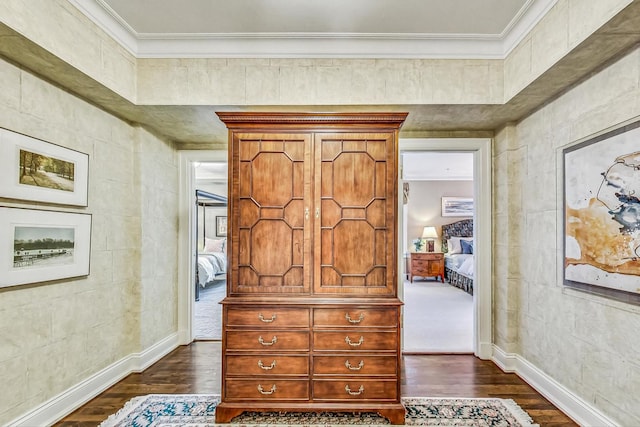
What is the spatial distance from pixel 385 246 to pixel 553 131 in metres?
1.56

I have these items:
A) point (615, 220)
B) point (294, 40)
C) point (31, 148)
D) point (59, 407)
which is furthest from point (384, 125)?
point (59, 407)

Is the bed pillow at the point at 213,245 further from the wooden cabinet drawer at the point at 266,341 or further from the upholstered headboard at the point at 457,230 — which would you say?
the wooden cabinet drawer at the point at 266,341

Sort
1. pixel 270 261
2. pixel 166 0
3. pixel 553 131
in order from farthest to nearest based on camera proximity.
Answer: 1. pixel 553 131
2. pixel 270 261
3. pixel 166 0

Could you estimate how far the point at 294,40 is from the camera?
2.64 m

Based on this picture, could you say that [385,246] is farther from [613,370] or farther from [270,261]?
[613,370]

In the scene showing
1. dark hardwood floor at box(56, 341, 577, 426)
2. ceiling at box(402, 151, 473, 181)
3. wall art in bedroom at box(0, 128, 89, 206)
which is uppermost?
ceiling at box(402, 151, 473, 181)

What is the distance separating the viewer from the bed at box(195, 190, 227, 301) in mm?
6750

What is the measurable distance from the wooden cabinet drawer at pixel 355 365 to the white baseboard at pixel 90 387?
171 cm

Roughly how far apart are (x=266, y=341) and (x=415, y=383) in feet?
4.54

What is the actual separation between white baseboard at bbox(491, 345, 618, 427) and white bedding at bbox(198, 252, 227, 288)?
517 centimetres

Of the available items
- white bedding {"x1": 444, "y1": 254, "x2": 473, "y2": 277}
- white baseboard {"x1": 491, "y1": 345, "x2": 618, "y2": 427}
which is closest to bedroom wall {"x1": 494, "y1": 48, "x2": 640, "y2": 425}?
white baseboard {"x1": 491, "y1": 345, "x2": 618, "y2": 427}

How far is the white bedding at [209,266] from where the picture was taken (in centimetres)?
667

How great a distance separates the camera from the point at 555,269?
255cm

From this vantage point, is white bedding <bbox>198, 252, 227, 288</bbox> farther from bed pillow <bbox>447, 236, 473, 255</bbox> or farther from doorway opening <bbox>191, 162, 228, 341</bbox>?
bed pillow <bbox>447, 236, 473, 255</bbox>
